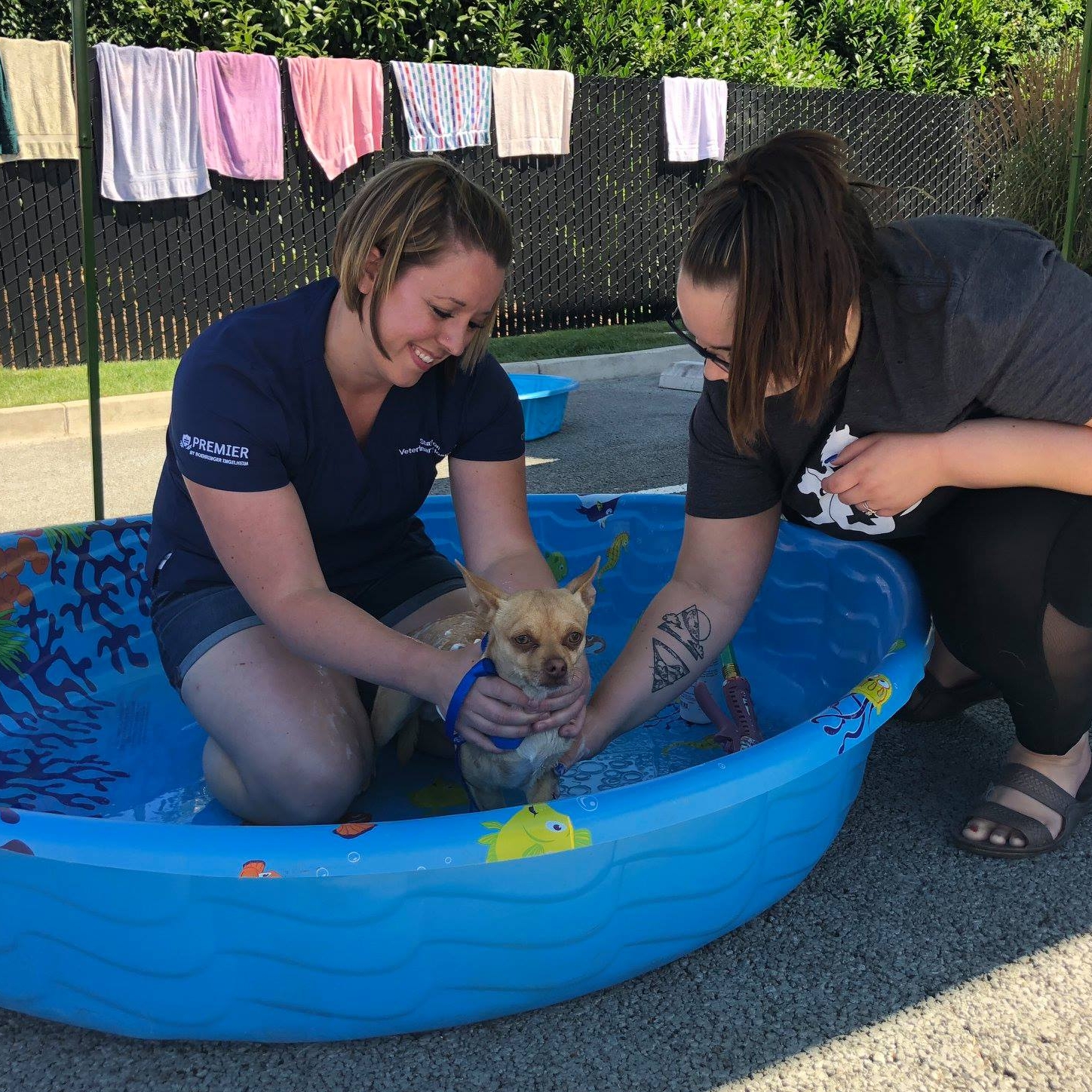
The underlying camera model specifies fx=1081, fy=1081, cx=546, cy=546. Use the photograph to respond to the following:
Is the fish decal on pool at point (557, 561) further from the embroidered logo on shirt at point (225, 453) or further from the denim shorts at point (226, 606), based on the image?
Answer: the embroidered logo on shirt at point (225, 453)

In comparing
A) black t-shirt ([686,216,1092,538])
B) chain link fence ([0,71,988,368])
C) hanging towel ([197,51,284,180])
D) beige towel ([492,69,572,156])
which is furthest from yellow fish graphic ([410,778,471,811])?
beige towel ([492,69,572,156])

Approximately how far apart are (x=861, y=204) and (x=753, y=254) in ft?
1.09

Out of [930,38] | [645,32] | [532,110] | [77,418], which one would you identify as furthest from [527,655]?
[930,38]

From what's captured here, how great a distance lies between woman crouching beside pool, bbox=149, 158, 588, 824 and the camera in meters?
2.15

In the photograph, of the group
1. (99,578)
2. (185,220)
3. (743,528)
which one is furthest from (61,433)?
(743,528)

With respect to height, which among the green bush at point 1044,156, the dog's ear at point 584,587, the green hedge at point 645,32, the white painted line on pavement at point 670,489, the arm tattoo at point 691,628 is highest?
the green hedge at point 645,32

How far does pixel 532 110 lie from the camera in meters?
9.81

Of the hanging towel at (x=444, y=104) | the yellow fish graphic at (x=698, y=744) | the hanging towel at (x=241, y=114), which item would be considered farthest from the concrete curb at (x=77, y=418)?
the yellow fish graphic at (x=698, y=744)

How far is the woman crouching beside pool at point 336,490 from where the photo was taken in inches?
84.7

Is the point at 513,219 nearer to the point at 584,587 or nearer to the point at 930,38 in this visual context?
the point at 930,38

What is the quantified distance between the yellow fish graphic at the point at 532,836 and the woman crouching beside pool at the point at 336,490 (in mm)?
276

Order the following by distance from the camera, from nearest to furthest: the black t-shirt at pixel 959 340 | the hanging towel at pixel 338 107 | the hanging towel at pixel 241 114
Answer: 1. the black t-shirt at pixel 959 340
2. the hanging towel at pixel 241 114
3. the hanging towel at pixel 338 107

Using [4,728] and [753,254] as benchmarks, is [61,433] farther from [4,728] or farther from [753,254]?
[753,254]

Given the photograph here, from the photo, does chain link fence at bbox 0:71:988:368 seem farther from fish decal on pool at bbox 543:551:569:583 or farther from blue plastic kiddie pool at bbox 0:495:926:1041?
blue plastic kiddie pool at bbox 0:495:926:1041
